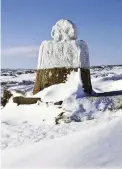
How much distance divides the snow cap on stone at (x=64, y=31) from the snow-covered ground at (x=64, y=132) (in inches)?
28.9

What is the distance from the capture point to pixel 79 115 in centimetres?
484

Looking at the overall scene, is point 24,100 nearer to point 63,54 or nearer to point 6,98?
point 6,98

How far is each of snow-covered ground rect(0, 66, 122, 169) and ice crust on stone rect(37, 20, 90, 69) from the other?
0.28 m

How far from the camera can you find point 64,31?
6258 millimetres

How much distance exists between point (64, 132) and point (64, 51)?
2147 mm

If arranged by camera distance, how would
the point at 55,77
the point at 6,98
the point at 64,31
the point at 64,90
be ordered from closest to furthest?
the point at 64,90
the point at 55,77
the point at 64,31
the point at 6,98

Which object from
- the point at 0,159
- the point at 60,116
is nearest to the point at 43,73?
the point at 60,116

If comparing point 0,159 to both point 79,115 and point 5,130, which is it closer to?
point 5,130

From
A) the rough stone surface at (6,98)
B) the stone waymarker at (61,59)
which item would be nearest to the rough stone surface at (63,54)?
the stone waymarker at (61,59)

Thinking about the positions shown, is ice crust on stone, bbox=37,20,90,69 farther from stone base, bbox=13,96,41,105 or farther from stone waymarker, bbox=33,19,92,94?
stone base, bbox=13,96,41,105

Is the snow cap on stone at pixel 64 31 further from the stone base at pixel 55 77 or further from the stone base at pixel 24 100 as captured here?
the stone base at pixel 24 100

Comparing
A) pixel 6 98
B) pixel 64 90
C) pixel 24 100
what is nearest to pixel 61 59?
pixel 64 90

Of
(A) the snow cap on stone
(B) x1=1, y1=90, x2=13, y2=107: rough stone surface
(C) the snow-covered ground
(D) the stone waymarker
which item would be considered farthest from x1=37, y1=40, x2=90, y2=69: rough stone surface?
(B) x1=1, y1=90, x2=13, y2=107: rough stone surface

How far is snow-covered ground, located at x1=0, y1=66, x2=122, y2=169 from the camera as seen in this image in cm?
338
